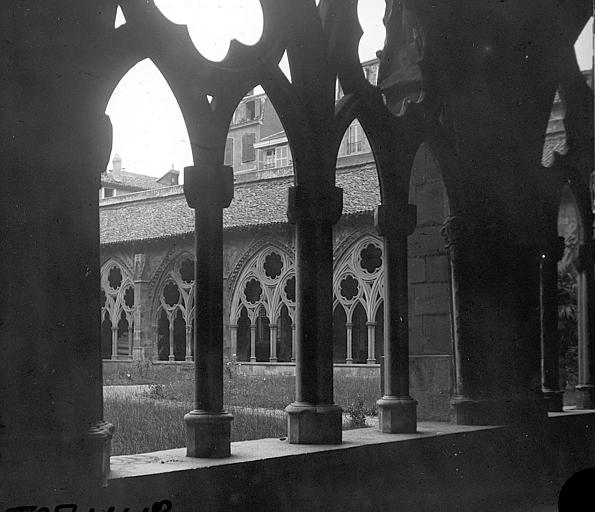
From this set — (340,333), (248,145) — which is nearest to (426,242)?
(248,145)

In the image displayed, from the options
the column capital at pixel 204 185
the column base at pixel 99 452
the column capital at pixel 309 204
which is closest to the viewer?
the column base at pixel 99 452

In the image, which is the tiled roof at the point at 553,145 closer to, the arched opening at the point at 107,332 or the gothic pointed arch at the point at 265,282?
the gothic pointed arch at the point at 265,282

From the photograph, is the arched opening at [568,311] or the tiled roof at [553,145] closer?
the tiled roof at [553,145]

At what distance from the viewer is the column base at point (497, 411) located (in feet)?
15.2

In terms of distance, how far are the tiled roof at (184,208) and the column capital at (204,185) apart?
11.2 metres

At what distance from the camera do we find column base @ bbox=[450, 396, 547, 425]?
4621 mm

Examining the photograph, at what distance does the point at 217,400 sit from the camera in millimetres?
3223

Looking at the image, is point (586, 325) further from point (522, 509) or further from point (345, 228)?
point (345, 228)

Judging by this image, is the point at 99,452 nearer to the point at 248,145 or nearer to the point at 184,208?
the point at 248,145

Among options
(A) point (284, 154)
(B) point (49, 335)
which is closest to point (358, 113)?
(B) point (49, 335)

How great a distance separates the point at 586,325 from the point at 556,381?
761 millimetres

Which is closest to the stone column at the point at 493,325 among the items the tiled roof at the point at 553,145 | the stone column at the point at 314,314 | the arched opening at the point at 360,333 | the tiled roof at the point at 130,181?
the tiled roof at the point at 553,145

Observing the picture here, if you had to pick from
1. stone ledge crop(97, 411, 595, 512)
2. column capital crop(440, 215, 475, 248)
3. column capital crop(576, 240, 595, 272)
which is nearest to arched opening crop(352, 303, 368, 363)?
column capital crop(576, 240, 595, 272)

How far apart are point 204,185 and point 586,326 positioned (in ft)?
12.3
